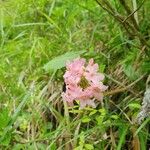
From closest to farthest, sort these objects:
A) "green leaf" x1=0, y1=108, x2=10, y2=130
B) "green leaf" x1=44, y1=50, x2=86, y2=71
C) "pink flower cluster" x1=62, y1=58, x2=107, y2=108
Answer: "pink flower cluster" x1=62, y1=58, x2=107, y2=108 → "green leaf" x1=0, y1=108, x2=10, y2=130 → "green leaf" x1=44, y1=50, x2=86, y2=71

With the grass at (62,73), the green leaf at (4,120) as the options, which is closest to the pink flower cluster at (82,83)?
the grass at (62,73)

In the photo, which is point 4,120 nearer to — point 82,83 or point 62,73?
point 82,83

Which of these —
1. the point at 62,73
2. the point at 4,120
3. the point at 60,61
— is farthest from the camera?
the point at 62,73

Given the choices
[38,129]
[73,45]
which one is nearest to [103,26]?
[73,45]

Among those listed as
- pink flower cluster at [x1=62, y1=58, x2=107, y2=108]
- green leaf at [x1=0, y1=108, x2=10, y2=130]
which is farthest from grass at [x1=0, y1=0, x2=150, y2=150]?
pink flower cluster at [x1=62, y1=58, x2=107, y2=108]

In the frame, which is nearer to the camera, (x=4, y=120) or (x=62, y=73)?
(x=4, y=120)

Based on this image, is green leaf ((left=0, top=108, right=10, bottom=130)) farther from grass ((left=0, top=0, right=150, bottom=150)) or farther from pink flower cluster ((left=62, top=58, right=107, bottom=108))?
pink flower cluster ((left=62, top=58, right=107, bottom=108))

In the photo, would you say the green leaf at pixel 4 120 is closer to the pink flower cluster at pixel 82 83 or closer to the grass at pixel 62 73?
the grass at pixel 62 73

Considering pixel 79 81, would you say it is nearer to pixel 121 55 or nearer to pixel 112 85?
pixel 112 85

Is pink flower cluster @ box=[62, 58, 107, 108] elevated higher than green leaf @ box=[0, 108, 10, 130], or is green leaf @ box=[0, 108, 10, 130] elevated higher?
pink flower cluster @ box=[62, 58, 107, 108]

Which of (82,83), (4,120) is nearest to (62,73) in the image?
(4,120)
